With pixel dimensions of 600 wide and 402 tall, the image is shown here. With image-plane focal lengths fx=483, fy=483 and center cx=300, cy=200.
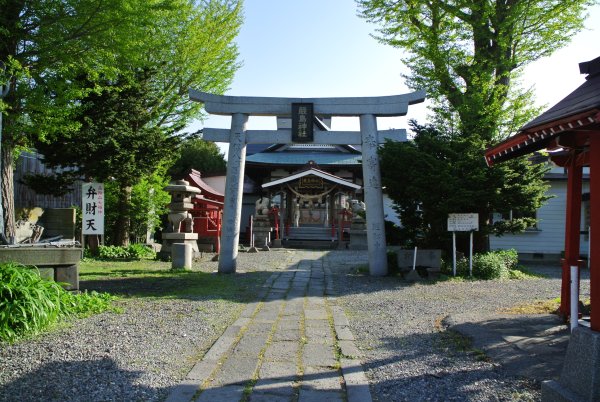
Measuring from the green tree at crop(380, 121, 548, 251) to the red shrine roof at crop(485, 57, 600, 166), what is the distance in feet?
16.8

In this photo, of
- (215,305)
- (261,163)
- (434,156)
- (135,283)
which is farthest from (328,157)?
(215,305)

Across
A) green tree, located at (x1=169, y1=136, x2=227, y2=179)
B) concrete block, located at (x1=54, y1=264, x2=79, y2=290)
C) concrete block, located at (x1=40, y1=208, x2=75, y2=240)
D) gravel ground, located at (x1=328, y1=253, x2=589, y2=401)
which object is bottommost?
gravel ground, located at (x1=328, y1=253, x2=589, y2=401)

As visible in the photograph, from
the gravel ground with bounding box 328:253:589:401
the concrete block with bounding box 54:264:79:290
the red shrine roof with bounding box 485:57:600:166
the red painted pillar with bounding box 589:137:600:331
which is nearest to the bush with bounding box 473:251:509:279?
the gravel ground with bounding box 328:253:589:401

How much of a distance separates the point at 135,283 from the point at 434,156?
25.0 ft

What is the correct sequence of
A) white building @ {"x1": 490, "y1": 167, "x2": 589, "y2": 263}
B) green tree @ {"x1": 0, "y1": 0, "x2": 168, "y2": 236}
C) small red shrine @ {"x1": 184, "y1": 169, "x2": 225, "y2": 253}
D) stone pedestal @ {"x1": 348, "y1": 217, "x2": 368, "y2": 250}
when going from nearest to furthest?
green tree @ {"x1": 0, "y1": 0, "x2": 168, "y2": 236}, small red shrine @ {"x1": 184, "y1": 169, "x2": 225, "y2": 253}, white building @ {"x1": 490, "y1": 167, "x2": 589, "y2": 263}, stone pedestal @ {"x1": 348, "y1": 217, "x2": 368, "y2": 250}

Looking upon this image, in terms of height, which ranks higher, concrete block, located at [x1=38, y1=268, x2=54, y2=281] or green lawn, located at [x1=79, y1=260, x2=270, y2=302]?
concrete block, located at [x1=38, y1=268, x2=54, y2=281]

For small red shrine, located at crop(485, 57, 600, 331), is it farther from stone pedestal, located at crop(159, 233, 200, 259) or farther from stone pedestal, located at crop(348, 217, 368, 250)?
stone pedestal, located at crop(348, 217, 368, 250)

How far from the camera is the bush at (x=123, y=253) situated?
14.8m

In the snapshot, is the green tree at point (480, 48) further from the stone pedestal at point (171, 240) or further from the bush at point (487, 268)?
the stone pedestal at point (171, 240)

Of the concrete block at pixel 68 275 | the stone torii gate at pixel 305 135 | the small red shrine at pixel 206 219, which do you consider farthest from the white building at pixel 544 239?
the concrete block at pixel 68 275

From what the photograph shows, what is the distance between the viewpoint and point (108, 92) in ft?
44.4

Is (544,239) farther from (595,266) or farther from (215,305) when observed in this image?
(595,266)

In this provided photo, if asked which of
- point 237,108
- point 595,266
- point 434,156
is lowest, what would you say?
point 595,266

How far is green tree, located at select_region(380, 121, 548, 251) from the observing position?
1138 cm
